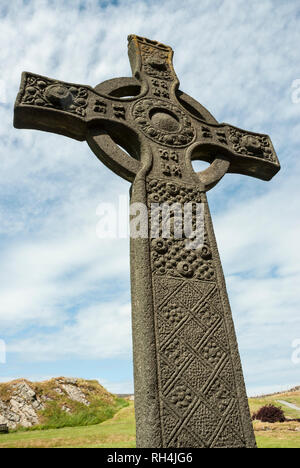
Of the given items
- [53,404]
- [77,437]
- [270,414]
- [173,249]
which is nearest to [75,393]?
[53,404]

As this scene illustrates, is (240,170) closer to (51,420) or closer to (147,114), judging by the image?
(147,114)

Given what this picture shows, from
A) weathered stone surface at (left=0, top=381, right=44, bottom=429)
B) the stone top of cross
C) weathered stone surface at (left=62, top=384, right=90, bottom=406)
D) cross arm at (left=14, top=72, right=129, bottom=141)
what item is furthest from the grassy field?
cross arm at (left=14, top=72, right=129, bottom=141)

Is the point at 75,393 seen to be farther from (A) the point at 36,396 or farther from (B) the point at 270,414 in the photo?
(B) the point at 270,414

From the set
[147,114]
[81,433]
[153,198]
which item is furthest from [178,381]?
[147,114]

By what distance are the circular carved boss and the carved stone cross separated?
15 millimetres

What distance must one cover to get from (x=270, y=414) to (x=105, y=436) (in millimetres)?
Result: 2853

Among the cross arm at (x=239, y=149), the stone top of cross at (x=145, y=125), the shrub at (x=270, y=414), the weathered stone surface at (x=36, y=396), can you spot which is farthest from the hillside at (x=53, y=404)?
the cross arm at (x=239, y=149)

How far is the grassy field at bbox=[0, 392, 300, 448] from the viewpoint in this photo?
368 cm

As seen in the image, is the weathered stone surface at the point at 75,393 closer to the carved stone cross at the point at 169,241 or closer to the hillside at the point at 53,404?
the hillside at the point at 53,404

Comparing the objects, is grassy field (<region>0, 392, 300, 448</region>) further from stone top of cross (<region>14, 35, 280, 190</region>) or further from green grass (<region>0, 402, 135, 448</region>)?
stone top of cross (<region>14, 35, 280, 190</region>)

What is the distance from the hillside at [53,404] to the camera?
4.80 metres

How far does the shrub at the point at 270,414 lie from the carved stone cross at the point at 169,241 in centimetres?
322

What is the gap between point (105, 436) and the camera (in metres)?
4.01

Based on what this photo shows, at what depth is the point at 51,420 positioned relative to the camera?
483cm
